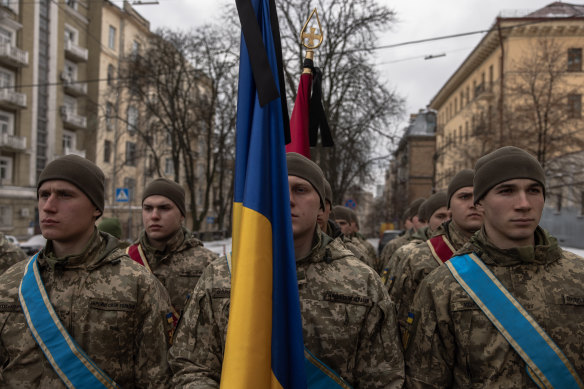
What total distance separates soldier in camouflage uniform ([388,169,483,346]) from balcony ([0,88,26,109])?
34423 mm

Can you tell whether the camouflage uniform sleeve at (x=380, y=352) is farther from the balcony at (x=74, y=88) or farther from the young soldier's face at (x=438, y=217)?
the balcony at (x=74, y=88)

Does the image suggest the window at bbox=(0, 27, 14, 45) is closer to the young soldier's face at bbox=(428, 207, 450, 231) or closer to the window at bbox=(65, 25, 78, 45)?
the window at bbox=(65, 25, 78, 45)

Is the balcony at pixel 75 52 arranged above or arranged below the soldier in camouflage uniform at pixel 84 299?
above

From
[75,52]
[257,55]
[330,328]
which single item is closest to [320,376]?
[330,328]

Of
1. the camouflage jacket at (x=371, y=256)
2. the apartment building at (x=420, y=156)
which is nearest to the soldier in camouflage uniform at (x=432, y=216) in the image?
the camouflage jacket at (x=371, y=256)

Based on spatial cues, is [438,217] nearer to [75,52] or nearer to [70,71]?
[75,52]

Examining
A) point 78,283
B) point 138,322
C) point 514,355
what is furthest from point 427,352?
point 78,283

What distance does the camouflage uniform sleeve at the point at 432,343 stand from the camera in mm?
2500

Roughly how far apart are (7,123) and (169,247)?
34.9 meters

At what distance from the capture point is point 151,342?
2.81 meters

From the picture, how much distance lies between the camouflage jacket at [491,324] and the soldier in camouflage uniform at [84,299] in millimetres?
1375

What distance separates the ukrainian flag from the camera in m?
2.17

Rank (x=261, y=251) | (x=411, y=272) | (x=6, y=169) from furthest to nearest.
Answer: (x=6, y=169) → (x=411, y=272) → (x=261, y=251)

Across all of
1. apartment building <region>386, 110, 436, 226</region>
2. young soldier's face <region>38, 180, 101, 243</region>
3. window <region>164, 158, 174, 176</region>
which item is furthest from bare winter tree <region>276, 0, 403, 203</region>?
apartment building <region>386, 110, 436, 226</region>
